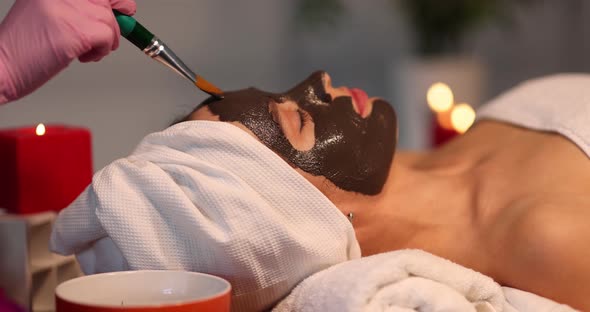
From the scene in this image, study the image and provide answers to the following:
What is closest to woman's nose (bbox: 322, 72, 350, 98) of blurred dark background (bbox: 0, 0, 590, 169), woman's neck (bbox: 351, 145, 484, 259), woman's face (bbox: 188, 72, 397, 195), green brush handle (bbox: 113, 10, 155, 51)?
woman's face (bbox: 188, 72, 397, 195)

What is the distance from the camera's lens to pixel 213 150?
1.06 metres

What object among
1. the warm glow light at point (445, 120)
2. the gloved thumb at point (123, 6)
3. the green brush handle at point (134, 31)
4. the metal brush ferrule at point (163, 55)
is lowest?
the warm glow light at point (445, 120)

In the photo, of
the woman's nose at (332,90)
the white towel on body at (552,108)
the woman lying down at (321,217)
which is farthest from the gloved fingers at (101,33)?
the white towel on body at (552,108)

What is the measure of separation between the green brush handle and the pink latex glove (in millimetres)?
45

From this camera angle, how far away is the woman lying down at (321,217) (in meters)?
1.00

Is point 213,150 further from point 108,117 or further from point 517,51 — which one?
point 517,51

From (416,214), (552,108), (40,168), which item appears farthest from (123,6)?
(552,108)

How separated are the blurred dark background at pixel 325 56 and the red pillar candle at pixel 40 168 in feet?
2.14

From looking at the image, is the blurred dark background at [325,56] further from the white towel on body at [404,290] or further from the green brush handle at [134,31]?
the white towel on body at [404,290]

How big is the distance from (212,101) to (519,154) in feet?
1.69

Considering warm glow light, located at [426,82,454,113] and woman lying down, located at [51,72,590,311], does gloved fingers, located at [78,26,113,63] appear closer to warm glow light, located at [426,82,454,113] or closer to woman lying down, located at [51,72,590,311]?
woman lying down, located at [51,72,590,311]

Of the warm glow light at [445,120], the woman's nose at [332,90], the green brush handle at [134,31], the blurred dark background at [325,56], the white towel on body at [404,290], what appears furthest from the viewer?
the blurred dark background at [325,56]

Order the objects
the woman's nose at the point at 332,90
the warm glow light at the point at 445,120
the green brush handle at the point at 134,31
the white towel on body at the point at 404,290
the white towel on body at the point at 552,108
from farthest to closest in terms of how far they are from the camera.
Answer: the warm glow light at the point at 445,120 < the white towel on body at the point at 552,108 < the woman's nose at the point at 332,90 < the green brush handle at the point at 134,31 < the white towel on body at the point at 404,290

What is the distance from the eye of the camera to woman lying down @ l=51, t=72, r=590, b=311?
100cm
